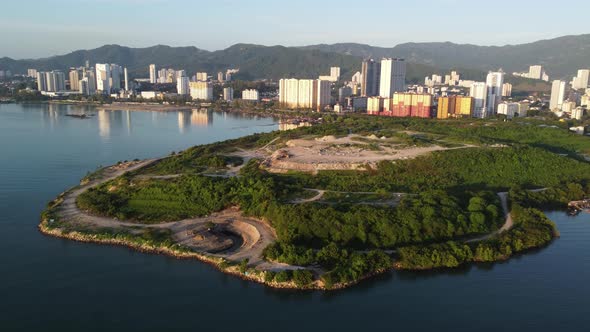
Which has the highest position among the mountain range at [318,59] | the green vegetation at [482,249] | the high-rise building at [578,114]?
the mountain range at [318,59]

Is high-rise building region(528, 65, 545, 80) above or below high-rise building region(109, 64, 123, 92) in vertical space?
above

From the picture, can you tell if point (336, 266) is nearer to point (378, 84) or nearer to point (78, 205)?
point (78, 205)

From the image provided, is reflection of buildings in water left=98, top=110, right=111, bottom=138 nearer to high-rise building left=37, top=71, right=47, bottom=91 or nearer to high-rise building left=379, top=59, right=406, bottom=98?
high-rise building left=37, top=71, right=47, bottom=91

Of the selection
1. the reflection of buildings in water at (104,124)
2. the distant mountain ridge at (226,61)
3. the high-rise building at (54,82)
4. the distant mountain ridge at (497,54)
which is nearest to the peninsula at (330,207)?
the reflection of buildings in water at (104,124)

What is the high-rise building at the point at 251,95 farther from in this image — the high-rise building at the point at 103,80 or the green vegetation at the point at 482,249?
the green vegetation at the point at 482,249

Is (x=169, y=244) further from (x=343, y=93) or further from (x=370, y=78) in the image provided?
(x=370, y=78)

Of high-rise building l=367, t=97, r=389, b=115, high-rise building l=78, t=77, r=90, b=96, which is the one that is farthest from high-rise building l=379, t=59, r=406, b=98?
high-rise building l=78, t=77, r=90, b=96

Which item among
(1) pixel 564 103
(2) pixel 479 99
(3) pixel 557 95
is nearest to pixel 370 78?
(2) pixel 479 99

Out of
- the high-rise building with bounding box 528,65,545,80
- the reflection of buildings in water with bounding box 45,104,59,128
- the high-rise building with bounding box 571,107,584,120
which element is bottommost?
the reflection of buildings in water with bounding box 45,104,59,128
